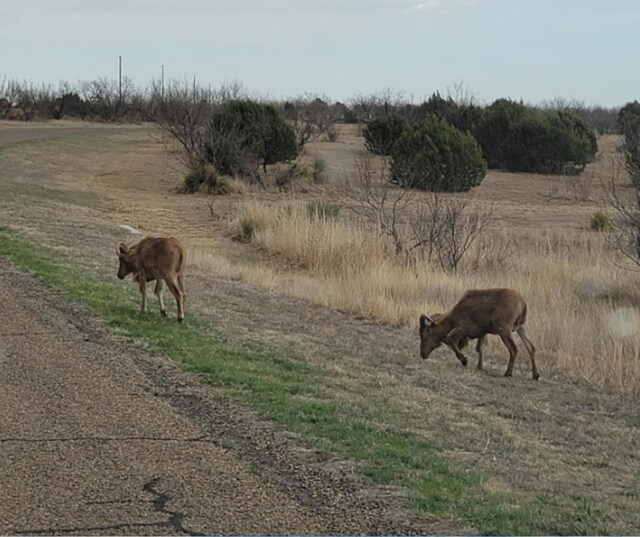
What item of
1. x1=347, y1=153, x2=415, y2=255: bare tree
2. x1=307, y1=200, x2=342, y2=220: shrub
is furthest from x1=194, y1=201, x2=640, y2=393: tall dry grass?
x1=347, y1=153, x2=415, y2=255: bare tree

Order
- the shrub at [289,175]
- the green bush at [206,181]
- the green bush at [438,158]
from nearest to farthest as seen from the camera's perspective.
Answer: the green bush at [206,181], the green bush at [438,158], the shrub at [289,175]

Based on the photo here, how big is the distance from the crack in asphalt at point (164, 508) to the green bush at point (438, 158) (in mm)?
32686

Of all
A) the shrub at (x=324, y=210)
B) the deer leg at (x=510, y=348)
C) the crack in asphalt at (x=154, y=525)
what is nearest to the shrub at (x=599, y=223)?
the shrub at (x=324, y=210)

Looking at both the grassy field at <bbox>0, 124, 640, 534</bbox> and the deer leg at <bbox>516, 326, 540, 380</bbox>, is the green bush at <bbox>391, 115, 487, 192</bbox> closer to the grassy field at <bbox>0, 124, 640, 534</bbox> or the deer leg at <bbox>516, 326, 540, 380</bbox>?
the grassy field at <bbox>0, 124, 640, 534</bbox>

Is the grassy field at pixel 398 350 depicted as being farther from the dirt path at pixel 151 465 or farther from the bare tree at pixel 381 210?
the bare tree at pixel 381 210

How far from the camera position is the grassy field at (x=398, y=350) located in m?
7.03

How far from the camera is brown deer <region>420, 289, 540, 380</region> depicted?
12422 millimetres

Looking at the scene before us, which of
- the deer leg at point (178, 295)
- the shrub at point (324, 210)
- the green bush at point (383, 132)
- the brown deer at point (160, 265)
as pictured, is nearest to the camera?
the deer leg at point (178, 295)

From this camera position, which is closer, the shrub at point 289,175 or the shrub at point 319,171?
the shrub at point 289,175

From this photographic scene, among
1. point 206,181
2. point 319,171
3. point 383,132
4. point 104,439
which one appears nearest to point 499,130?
point 383,132

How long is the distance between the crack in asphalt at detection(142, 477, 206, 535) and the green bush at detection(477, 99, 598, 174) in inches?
1879

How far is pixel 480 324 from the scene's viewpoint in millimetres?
12570

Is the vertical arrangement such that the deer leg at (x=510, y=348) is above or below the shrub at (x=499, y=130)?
below

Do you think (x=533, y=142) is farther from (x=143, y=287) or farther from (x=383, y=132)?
(x=143, y=287)
